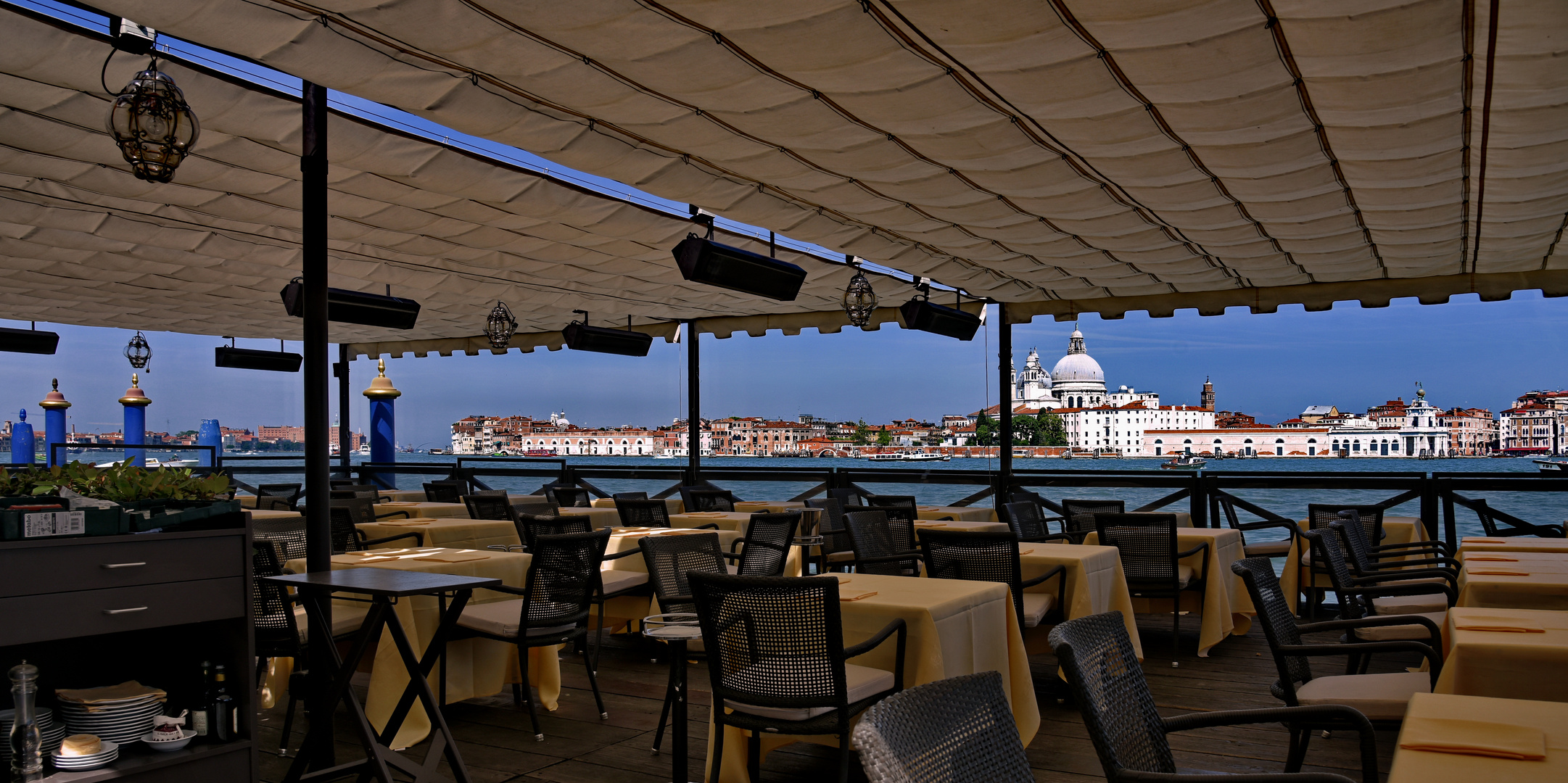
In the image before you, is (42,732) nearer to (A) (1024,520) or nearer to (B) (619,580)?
(B) (619,580)

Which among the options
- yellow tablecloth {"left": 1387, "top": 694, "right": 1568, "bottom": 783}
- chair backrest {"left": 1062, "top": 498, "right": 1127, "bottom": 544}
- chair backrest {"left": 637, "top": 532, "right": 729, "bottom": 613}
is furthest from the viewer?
chair backrest {"left": 1062, "top": 498, "right": 1127, "bottom": 544}

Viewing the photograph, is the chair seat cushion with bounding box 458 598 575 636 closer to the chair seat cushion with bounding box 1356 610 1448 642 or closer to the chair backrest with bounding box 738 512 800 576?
the chair backrest with bounding box 738 512 800 576

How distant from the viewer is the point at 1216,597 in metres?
5.92

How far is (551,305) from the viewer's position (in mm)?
10680

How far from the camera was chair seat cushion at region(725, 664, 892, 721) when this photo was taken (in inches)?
121

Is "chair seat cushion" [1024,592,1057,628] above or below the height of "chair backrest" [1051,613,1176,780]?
below

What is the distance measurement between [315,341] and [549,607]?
156cm

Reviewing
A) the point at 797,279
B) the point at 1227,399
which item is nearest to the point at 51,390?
the point at 797,279

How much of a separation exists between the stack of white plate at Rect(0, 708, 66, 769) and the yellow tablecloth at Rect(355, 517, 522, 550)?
A: 3761 millimetres

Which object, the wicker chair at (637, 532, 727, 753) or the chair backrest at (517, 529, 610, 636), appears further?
the chair backrest at (517, 529, 610, 636)

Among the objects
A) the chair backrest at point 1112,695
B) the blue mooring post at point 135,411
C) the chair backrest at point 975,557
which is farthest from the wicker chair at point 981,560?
the blue mooring post at point 135,411

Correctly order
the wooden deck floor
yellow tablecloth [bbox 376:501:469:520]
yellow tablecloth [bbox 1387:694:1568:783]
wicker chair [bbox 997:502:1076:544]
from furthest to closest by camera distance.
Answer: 1. yellow tablecloth [bbox 376:501:469:520]
2. wicker chair [bbox 997:502:1076:544]
3. the wooden deck floor
4. yellow tablecloth [bbox 1387:694:1568:783]

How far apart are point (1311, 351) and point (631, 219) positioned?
57.8 meters

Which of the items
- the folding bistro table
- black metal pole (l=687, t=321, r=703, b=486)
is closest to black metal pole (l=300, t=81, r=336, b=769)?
the folding bistro table
